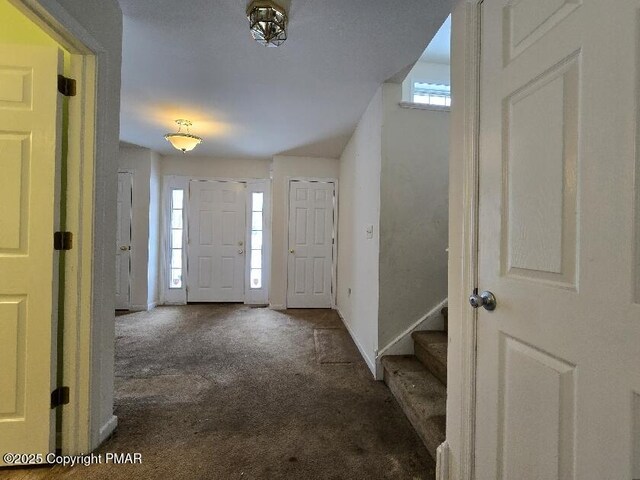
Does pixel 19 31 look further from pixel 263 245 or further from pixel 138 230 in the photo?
pixel 263 245

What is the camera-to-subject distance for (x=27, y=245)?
1391 millimetres

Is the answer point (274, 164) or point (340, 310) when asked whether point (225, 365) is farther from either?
point (274, 164)

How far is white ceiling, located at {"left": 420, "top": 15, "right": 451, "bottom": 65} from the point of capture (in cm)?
238

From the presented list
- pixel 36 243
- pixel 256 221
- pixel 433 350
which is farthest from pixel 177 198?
pixel 433 350

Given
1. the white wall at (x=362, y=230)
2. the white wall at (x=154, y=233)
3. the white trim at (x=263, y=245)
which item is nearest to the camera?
the white wall at (x=362, y=230)

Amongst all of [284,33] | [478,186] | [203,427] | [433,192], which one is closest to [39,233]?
[203,427]

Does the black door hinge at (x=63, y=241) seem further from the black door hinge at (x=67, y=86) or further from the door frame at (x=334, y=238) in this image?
the door frame at (x=334, y=238)

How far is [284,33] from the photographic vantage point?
5.57 ft

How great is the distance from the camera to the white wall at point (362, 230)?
97.6 inches

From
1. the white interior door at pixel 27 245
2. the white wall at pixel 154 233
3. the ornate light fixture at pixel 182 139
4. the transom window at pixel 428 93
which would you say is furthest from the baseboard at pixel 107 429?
the transom window at pixel 428 93

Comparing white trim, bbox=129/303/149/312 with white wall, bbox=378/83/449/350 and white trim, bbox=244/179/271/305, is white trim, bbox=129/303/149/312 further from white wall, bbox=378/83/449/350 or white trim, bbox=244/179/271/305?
white wall, bbox=378/83/449/350

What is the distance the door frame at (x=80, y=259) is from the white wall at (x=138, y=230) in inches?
125

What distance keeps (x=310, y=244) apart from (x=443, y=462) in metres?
3.53

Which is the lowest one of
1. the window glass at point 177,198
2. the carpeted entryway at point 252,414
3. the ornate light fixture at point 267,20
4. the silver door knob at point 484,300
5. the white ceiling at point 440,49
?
the carpeted entryway at point 252,414
